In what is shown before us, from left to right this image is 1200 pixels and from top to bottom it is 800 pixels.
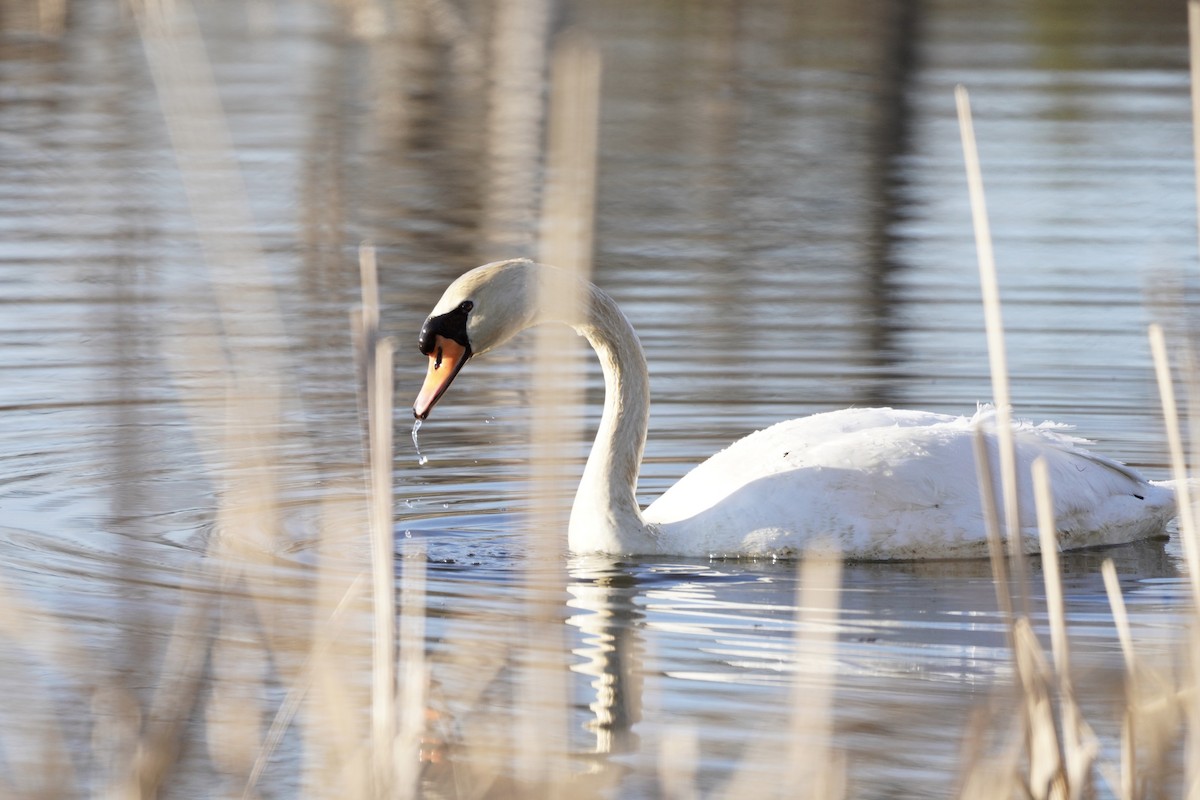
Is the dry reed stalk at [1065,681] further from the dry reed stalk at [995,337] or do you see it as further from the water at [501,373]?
the water at [501,373]

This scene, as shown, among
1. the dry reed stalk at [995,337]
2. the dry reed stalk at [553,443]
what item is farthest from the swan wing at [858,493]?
the dry reed stalk at [553,443]

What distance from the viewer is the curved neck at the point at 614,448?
684 centimetres

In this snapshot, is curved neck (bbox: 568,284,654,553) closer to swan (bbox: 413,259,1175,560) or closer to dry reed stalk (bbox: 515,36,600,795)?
swan (bbox: 413,259,1175,560)

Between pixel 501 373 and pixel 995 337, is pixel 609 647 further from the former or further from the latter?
pixel 501 373

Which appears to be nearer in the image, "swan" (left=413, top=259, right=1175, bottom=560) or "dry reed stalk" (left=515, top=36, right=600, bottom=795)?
"dry reed stalk" (left=515, top=36, right=600, bottom=795)

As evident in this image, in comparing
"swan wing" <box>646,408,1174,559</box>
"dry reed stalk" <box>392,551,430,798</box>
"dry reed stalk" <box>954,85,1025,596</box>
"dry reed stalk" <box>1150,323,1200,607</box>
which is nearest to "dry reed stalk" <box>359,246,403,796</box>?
"dry reed stalk" <box>392,551,430,798</box>

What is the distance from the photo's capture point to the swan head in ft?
21.6

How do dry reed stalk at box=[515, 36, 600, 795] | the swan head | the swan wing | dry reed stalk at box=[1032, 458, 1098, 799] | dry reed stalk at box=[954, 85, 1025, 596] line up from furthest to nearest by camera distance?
1. the swan wing
2. the swan head
3. dry reed stalk at box=[954, 85, 1025, 596]
4. dry reed stalk at box=[1032, 458, 1098, 799]
5. dry reed stalk at box=[515, 36, 600, 795]

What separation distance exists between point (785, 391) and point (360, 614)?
392cm

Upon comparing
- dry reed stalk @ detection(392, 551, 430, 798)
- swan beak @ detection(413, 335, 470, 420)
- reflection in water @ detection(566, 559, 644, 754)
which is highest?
swan beak @ detection(413, 335, 470, 420)

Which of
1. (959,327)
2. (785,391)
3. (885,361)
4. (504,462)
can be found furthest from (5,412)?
(959,327)

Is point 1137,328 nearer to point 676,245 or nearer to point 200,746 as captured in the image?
point 676,245

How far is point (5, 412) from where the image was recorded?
9117 mm

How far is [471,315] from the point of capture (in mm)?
6605
